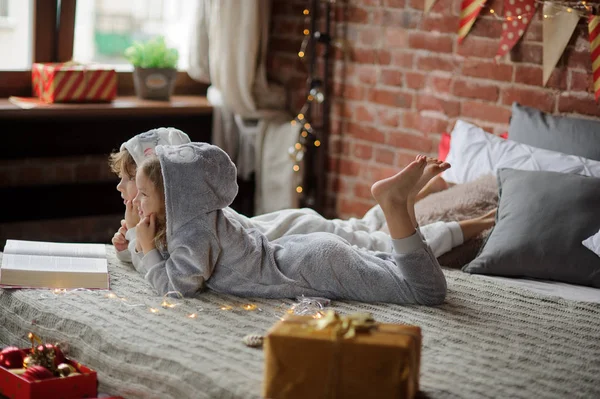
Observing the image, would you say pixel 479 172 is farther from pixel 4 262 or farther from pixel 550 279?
pixel 4 262

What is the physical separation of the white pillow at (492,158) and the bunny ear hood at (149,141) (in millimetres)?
1047

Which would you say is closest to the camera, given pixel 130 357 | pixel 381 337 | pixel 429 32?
pixel 381 337

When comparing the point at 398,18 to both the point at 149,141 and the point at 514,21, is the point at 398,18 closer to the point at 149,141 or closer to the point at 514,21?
the point at 514,21

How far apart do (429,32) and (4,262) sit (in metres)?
1.91

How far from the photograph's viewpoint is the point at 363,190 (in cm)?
400

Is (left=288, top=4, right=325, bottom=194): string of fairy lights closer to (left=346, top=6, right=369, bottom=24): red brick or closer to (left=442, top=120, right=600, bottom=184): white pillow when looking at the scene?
(left=346, top=6, right=369, bottom=24): red brick

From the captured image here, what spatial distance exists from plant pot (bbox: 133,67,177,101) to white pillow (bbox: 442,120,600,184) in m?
1.35

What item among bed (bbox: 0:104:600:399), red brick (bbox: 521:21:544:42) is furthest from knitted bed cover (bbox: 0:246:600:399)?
red brick (bbox: 521:21:544:42)

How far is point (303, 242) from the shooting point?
8.14ft

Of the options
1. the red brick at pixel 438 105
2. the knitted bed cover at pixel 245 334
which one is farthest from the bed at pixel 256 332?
the red brick at pixel 438 105

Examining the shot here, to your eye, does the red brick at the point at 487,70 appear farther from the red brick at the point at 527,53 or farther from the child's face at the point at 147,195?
the child's face at the point at 147,195

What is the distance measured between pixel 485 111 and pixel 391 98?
473 millimetres

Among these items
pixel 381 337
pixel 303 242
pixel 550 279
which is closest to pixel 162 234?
pixel 303 242

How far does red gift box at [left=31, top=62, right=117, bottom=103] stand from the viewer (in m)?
3.75
